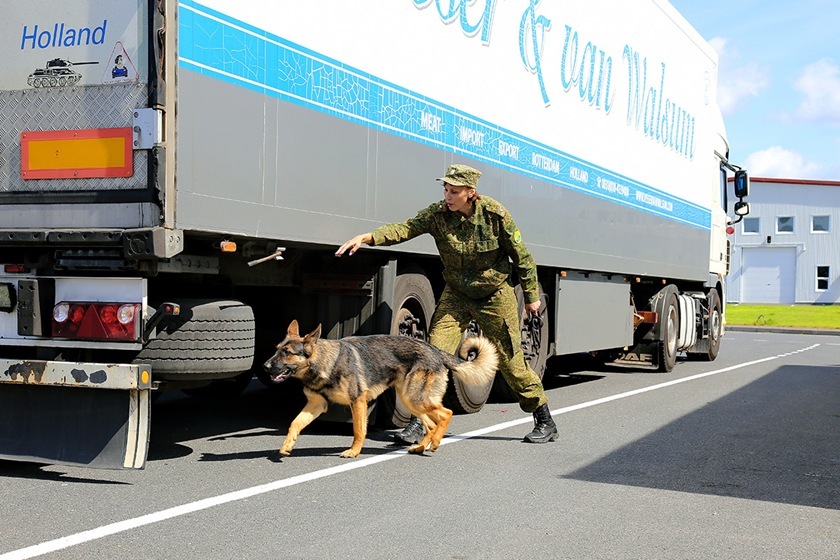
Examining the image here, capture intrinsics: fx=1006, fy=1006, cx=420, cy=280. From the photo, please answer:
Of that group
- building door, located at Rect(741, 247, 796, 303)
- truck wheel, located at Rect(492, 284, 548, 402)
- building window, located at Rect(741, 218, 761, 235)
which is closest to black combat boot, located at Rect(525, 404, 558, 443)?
truck wheel, located at Rect(492, 284, 548, 402)

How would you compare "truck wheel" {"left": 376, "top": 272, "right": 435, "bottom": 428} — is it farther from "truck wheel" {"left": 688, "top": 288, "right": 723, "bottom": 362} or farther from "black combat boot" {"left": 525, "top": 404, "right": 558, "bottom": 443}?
"truck wheel" {"left": 688, "top": 288, "right": 723, "bottom": 362}

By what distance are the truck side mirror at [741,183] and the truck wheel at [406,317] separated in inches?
454

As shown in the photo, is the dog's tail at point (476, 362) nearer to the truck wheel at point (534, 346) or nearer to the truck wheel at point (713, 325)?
the truck wheel at point (534, 346)

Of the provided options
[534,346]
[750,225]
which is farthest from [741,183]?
[750,225]

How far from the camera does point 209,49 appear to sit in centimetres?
570

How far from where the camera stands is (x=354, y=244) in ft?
22.4

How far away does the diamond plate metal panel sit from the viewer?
5.56m

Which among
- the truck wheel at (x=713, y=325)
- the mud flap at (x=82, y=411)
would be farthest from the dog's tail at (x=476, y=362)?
the truck wheel at (x=713, y=325)

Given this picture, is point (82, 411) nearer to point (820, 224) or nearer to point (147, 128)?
point (147, 128)

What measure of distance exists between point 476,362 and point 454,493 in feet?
5.44

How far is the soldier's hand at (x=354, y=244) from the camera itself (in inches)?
263

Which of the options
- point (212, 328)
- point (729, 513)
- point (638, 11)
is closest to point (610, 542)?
point (729, 513)

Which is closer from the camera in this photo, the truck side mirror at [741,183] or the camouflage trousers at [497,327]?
the camouflage trousers at [497,327]

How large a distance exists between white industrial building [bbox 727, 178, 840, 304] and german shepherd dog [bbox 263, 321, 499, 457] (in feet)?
175
